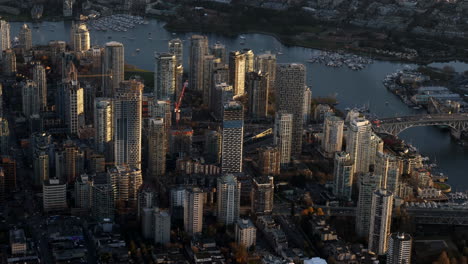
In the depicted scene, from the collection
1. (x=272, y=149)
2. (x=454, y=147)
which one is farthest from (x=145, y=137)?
(x=454, y=147)

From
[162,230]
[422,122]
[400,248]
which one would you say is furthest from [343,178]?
[422,122]

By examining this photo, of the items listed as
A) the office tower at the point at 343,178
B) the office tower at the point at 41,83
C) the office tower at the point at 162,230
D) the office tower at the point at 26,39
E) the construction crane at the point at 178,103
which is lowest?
the office tower at the point at 162,230

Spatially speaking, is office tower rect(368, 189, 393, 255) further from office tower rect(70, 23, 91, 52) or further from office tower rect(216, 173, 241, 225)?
office tower rect(70, 23, 91, 52)

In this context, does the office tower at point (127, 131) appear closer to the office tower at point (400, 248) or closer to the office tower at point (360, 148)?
the office tower at point (360, 148)

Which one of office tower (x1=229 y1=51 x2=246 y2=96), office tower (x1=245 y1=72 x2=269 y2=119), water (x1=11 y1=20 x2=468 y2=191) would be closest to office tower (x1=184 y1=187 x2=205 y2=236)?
water (x1=11 y1=20 x2=468 y2=191)

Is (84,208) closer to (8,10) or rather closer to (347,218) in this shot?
(347,218)

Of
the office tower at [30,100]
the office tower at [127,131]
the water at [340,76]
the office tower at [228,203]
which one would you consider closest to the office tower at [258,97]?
the water at [340,76]

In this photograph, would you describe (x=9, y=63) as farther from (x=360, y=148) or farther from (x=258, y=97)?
(x=360, y=148)
